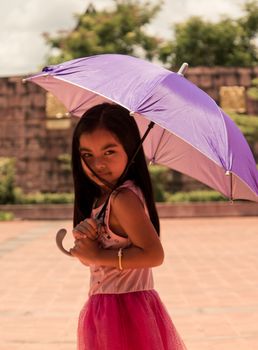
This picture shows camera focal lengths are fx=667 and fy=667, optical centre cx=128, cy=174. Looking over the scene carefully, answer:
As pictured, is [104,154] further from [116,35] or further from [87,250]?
[116,35]

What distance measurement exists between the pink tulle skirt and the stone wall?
2085 cm

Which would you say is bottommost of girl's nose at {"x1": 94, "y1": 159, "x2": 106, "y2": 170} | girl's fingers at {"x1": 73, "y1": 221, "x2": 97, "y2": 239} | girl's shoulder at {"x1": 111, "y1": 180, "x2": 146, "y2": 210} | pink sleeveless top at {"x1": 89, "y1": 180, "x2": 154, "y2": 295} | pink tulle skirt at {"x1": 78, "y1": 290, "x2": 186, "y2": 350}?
pink tulle skirt at {"x1": 78, "y1": 290, "x2": 186, "y2": 350}

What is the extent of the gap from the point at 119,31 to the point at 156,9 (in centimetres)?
176

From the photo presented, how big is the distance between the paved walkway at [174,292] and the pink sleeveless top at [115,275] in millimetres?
2267

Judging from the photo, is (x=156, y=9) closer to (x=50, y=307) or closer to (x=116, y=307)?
(x=50, y=307)

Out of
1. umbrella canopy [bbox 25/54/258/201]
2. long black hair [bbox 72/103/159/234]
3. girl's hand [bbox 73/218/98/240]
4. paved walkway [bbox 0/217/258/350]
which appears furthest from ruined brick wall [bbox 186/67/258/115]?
girl's hand [bbox 73/218/98/240]

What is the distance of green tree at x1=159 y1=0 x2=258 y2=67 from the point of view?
2667 centimetres

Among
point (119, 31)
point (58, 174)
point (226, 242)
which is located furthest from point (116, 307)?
point (119, 31)

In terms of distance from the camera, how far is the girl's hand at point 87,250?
2305 millimetres

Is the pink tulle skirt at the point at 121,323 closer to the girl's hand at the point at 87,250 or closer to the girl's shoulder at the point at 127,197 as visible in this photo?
the girl's hand at the point at 87,250

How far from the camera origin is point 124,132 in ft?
7.94

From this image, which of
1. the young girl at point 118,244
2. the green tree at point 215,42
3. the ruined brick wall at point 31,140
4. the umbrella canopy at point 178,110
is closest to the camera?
the young girl at point 118,244

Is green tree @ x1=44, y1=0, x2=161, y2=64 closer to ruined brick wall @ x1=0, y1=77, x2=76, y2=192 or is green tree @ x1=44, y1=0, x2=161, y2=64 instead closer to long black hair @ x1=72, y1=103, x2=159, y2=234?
ruined brick wall @ x1=0, y1=77, x2=76, y2=192

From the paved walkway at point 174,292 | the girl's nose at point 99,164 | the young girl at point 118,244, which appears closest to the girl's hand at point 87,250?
the young girl at point 118,244
